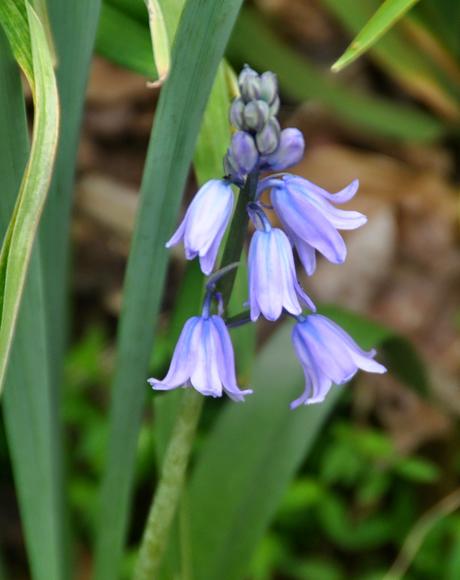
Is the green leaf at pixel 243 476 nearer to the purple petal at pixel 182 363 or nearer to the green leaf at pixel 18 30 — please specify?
the purple petal at pixel 182 363

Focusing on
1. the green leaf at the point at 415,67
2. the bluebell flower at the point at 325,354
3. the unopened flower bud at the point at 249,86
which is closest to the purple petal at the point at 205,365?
the bluebell flower at the point at 325,354

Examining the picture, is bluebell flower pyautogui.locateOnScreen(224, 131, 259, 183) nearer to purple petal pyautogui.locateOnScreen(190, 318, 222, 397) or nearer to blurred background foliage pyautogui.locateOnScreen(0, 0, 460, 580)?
purple petal pyautogui.locateOnScreen(190, 318, 222, 397)

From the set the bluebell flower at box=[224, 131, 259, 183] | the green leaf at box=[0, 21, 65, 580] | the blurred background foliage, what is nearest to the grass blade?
the green leaf at box=[0, 21, 65, 580]

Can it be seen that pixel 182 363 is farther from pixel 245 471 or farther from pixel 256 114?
pixel 245 471

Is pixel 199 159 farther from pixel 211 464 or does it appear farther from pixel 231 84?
pixel 211 464

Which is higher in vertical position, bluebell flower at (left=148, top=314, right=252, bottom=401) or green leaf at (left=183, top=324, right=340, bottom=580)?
bluebell flower at (left=148, top=314, right=252, bottom=401)

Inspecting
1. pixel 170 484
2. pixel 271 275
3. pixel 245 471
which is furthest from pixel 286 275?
pixel 245 471
